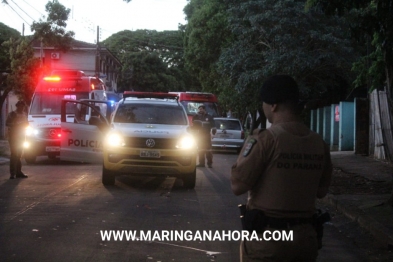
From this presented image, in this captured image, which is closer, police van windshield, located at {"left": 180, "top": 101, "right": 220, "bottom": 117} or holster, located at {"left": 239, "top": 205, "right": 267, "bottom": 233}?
holster, located at {"left": 239, "top": 205, "right": 267, "bottom": 233}

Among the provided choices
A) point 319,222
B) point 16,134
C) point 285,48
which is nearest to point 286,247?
point 319,222

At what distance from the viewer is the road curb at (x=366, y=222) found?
29.5 feet

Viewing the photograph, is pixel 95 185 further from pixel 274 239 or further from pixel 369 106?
pixel 369 106

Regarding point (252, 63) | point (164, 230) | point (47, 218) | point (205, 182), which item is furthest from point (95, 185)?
point (252, 63)

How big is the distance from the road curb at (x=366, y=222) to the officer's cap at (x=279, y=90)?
17.2 feet

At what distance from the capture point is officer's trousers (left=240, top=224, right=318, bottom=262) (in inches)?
154

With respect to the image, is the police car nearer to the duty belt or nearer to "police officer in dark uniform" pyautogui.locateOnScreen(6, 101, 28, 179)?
"police officer in dark uniform" pyautogui.locateOnScreen(6, 101, 28, 179)

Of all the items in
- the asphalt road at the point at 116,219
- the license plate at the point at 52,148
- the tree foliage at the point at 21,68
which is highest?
the tree foliage at the point at 21,68

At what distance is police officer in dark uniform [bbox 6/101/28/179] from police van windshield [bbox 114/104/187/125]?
266 centimetres

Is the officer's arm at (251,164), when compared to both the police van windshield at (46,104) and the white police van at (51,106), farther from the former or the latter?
the police van windshield at (46,104)

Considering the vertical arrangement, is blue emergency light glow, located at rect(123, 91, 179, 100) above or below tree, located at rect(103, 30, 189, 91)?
below

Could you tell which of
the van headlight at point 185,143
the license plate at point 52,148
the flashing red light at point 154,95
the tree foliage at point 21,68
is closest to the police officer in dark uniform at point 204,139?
the flashing red light at point 154,95

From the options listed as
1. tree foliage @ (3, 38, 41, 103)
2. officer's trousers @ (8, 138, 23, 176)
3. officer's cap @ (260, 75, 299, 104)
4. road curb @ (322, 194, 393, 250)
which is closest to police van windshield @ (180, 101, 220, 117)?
tree foliage @ (3, 38, 41, 103)

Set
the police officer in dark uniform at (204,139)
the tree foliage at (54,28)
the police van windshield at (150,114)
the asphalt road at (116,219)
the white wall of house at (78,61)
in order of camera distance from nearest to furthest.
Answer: the asphalt road at (116,219) < the police van windshield at (150,114) < the police officer in dark uniform at (204,139) < the tree foliage at (54,28) < the white wall of house at (78,61)
